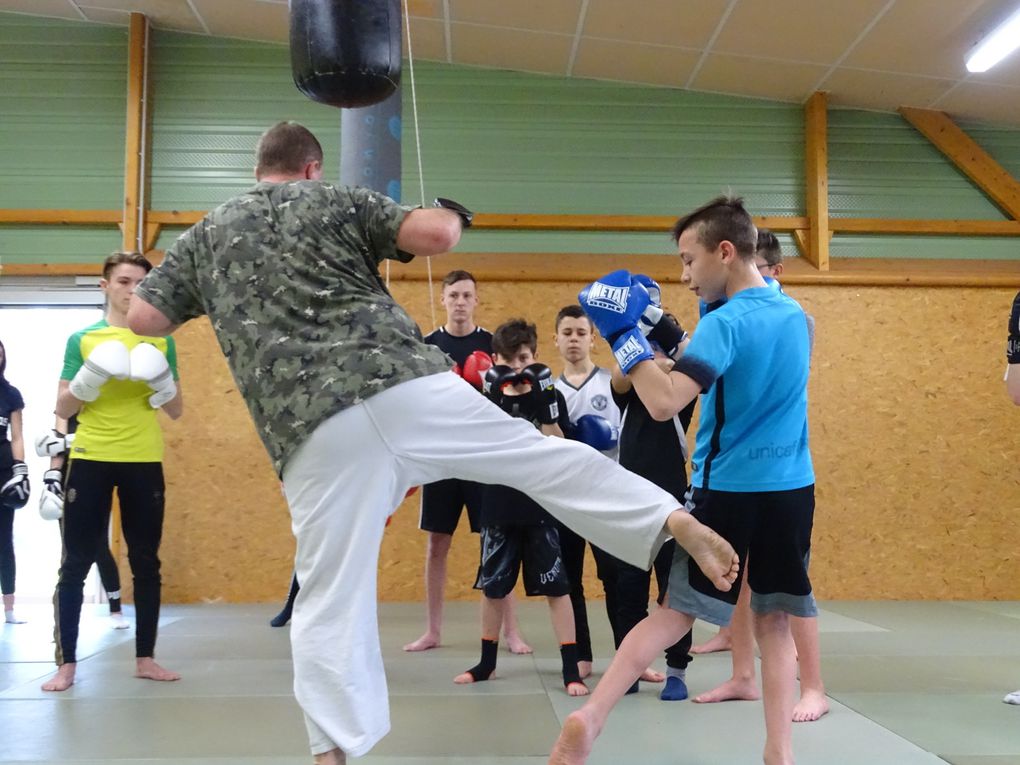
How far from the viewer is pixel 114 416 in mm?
3488

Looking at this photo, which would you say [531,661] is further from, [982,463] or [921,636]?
[982,463]

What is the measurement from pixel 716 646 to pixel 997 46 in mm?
4350

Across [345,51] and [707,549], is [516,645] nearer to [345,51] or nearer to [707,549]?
[707,549]

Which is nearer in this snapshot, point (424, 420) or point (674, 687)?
point (424, 420)

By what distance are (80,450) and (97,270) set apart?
3.66m

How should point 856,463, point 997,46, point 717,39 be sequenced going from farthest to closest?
point 856,463 < point 717,39 < point 997,46

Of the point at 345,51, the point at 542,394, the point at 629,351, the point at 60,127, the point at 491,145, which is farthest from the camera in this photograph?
the point at 491,145

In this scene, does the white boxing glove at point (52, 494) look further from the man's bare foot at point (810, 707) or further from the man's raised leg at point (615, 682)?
the man's bare foot at point (810, 707)

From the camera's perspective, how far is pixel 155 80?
6852 mm

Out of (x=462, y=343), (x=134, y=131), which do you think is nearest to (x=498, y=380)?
(x=462, y=343)

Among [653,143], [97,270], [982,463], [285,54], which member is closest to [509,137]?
[653,143]

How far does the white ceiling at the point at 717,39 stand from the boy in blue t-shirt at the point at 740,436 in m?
4.22

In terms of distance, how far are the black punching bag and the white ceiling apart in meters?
3.59

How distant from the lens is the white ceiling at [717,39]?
230 inches
